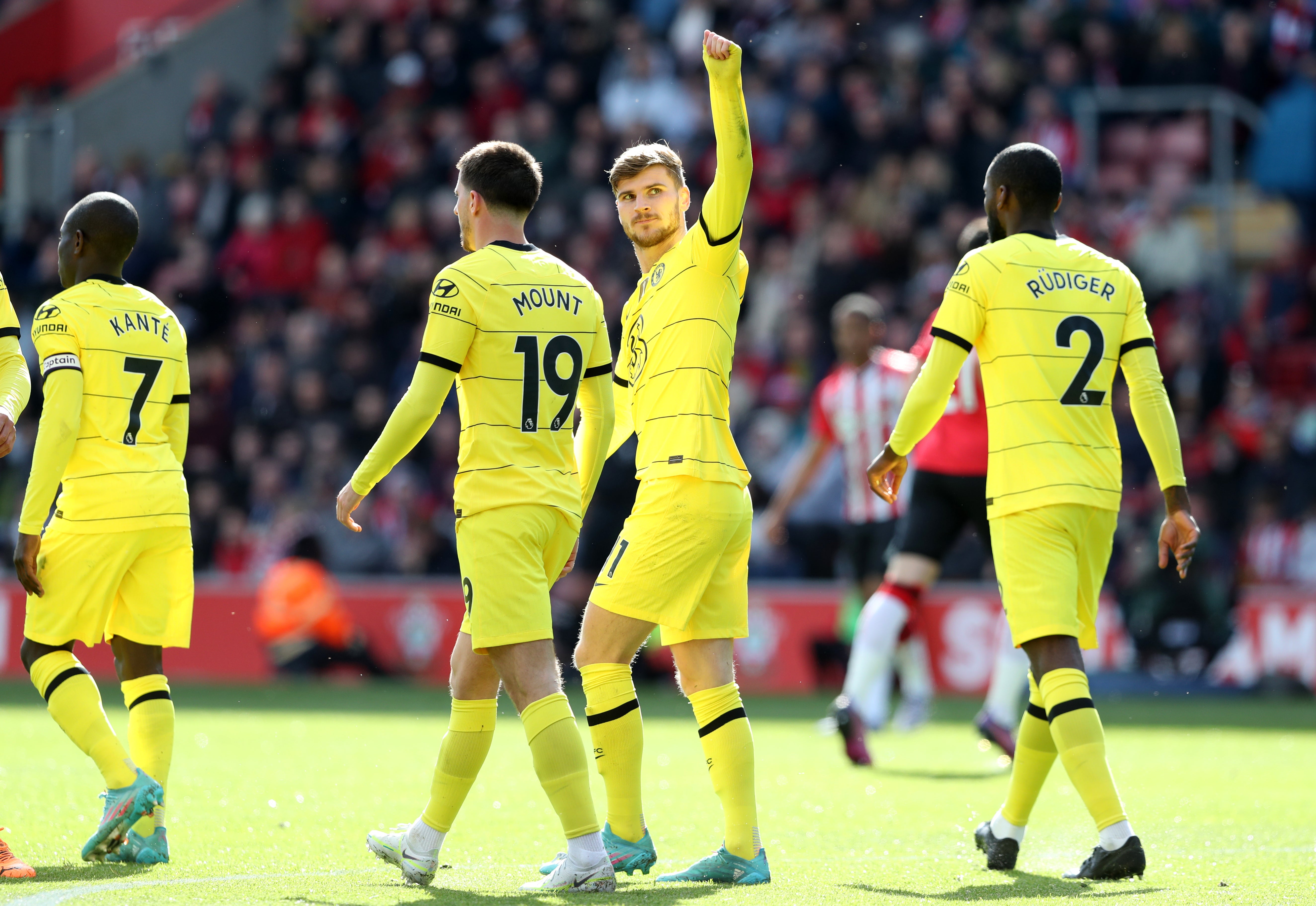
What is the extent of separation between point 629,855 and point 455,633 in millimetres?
8782

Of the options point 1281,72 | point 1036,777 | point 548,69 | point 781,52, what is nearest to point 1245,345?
point 1281,72

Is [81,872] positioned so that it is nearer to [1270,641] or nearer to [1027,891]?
[1027,891]

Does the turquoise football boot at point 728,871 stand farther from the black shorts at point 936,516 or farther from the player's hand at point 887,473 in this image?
the black shorts at point 936,516

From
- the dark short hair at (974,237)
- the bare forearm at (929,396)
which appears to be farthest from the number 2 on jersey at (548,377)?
the dark short hair at (974,237)

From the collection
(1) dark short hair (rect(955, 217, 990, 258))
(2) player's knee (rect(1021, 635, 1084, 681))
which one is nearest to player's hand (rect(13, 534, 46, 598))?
(2) player's knee (rect(1021, 635, 1084, 681))

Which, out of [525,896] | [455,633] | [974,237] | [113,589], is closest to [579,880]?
[525,896]

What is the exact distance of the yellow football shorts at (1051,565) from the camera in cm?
519

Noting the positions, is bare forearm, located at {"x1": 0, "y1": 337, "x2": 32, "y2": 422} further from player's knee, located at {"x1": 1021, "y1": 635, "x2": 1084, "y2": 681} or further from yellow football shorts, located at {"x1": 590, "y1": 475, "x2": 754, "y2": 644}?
player's knee, located at {"x1": 1021, "y1": 635, "x2": 1084, "y2": 681}

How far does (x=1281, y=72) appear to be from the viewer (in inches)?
650

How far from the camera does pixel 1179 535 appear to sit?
5.26 m

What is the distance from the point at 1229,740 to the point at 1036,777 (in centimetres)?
501

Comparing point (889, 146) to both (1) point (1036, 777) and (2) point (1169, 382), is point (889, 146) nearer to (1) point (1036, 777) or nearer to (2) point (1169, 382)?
(2) point (1169, 382)

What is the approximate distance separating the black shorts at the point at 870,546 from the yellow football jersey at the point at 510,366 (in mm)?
5231

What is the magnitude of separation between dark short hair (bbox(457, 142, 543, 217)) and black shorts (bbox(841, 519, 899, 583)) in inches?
210
